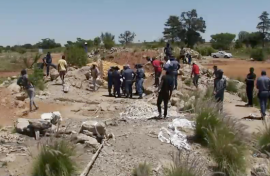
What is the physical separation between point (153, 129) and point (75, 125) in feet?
7.22

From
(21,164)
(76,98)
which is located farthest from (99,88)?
(21,164)

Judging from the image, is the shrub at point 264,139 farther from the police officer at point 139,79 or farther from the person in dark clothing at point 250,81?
the police officer at point 139,79

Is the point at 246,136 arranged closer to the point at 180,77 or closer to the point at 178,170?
the point at 178,170

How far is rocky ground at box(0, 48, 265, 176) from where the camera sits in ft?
26.0

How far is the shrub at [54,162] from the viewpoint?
686 centimetres

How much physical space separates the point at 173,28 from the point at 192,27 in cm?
371

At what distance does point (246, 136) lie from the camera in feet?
29.3

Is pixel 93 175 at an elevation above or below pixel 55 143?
below

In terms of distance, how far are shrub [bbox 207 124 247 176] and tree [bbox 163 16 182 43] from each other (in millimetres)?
66619

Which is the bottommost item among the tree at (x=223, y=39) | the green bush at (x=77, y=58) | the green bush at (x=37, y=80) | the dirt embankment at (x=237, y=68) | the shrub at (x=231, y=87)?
the dirt embankment at (x=237, y=68)

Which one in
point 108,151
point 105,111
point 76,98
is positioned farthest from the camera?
point 76,98

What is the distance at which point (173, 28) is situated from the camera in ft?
250

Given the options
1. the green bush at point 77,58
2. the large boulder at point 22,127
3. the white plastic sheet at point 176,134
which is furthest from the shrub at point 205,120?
the green bush at point 77,58

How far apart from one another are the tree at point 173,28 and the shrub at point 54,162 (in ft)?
224
